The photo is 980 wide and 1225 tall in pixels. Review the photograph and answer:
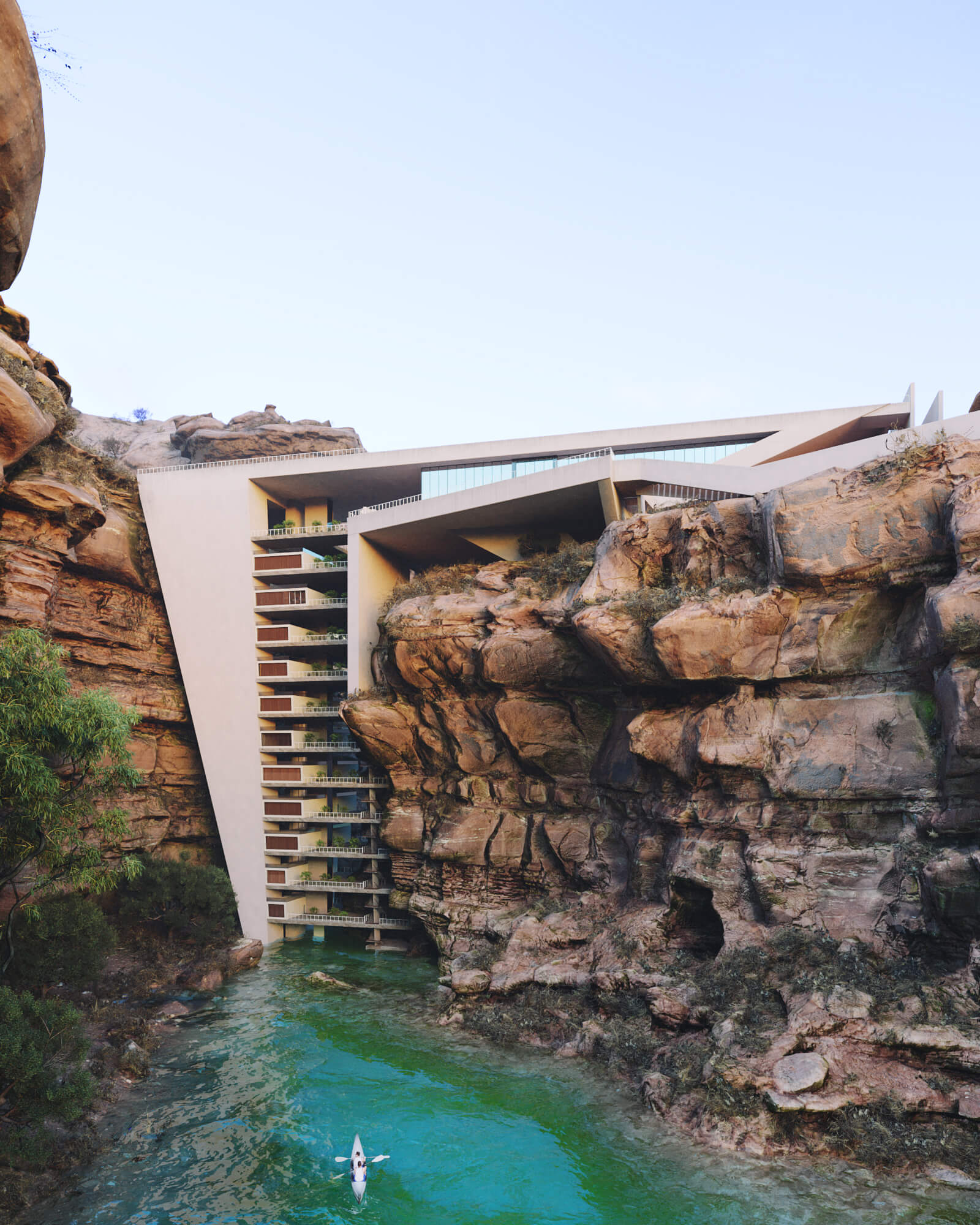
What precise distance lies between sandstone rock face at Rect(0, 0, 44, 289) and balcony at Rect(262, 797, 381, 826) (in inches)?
1127

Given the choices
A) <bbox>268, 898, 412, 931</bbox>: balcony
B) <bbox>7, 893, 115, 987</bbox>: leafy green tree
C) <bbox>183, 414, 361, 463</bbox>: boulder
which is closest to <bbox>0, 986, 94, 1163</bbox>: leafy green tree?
<bbox>7, 893, 115, 987</bbox>: leafy green tree

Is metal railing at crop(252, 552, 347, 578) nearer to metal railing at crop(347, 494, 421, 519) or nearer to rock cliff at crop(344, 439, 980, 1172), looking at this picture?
metal railing at crop(347, 494, 421, 519)

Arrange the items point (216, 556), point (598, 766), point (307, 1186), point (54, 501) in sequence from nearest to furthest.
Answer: point (307, 1186) < point (54, 501) < point (598, 766) < point (216, 556)

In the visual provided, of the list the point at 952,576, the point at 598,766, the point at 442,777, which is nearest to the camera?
the point at 952,576

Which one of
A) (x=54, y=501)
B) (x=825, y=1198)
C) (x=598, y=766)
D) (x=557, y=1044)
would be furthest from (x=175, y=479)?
(x=825, y=1198)

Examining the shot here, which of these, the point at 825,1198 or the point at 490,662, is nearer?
the point at 825,1198

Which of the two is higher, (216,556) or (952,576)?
(216,556)

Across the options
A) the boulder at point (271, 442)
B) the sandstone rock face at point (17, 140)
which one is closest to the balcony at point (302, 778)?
the boulder at point (271, 442)

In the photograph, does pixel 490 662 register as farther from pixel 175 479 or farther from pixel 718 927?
pixel 175 479

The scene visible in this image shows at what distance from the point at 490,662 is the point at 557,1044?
1301 centimetres

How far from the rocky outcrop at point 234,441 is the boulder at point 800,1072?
37.1m

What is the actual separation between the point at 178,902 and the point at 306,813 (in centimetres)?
633

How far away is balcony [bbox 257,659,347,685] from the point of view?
115ft

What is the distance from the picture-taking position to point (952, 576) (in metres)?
19.3
